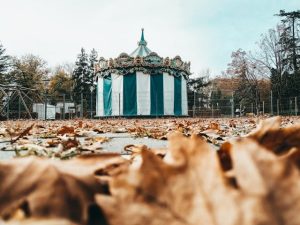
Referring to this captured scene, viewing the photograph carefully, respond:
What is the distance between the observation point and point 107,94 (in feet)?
84.5

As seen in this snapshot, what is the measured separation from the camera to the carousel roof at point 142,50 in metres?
26.7

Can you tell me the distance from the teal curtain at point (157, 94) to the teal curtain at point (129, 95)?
1.21m

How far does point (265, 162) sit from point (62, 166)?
38 cm

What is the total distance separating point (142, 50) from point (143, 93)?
4707 millimetres

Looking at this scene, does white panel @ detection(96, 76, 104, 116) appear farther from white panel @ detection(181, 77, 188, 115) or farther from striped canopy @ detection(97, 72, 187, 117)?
white panel @ detection(181, 77, 188, 115)

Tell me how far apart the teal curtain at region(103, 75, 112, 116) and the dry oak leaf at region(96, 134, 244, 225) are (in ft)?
81.3

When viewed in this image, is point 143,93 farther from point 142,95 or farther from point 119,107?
point 119,107

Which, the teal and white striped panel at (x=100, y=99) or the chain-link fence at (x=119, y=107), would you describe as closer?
the chain-link fence at (x=119, y=107)

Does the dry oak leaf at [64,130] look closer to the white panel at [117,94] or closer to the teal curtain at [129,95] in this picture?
the teal curtain at [129,95]

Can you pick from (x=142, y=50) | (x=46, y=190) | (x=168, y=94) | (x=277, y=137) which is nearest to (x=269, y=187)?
(x=46, y=190)

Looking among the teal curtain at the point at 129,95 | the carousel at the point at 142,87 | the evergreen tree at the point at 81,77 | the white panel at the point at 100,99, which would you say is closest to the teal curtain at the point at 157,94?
the carousel at the point at 142,87

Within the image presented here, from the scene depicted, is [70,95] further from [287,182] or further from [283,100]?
[287,182]

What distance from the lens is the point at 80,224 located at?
1.79 ft

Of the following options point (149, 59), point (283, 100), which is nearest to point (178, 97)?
point (149, 59)
